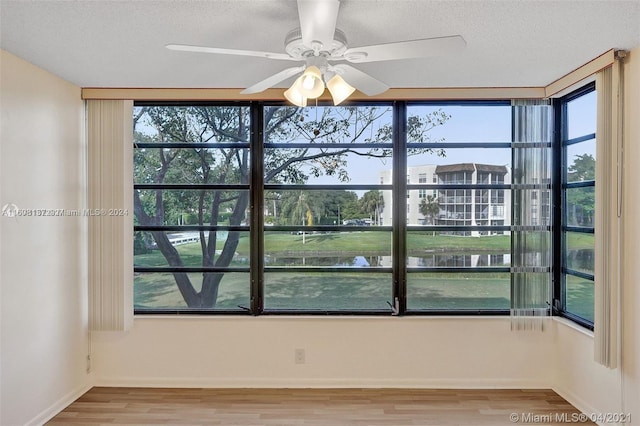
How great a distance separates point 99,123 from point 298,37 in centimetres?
223

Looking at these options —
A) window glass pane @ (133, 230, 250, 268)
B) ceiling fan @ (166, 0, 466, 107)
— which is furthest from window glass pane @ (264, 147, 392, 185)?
ceiling fan @ (166, 0, 466, 107)

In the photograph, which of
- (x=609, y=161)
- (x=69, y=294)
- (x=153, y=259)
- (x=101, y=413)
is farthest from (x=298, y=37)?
(x=101, y=413)

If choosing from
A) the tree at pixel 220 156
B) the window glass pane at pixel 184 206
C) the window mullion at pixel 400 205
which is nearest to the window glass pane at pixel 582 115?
the tree at pixel 220 156

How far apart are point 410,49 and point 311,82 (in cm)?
44

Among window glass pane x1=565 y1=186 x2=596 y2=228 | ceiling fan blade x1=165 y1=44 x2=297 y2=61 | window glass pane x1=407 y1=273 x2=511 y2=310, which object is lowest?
window glass pane x1=407 y1=273 x2=511 y2=310

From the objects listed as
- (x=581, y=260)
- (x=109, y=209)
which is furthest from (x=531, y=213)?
(x=109, y=209)

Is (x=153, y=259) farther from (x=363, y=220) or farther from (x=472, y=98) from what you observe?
(x=472, y=98)

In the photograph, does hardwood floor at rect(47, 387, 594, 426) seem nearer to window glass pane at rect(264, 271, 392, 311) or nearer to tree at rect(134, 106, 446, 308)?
window glass pane at rect(264, 271, 392, 311)

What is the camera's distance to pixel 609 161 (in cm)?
244

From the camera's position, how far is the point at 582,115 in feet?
9.55

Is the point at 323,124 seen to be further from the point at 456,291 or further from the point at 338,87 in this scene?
the point at 456,291

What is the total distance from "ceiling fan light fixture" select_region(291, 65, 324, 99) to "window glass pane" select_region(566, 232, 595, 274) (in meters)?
2.47

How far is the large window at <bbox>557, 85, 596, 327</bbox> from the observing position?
2.82 m

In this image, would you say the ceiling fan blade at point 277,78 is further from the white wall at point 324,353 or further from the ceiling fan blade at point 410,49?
the white wall at point 324,353
